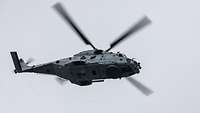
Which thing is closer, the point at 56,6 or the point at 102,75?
the point at 102,75

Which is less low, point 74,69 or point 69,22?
point 69,22

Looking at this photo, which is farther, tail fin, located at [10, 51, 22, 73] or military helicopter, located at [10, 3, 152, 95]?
tail fin, located at [10, 51, 22, 73]

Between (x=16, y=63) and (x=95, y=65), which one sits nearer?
(x=95, y=65)

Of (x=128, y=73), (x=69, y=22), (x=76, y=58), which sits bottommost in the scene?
(x=128, y=73)

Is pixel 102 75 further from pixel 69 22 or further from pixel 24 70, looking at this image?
pixel 24 70

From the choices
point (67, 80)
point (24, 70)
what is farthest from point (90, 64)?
point (24, 70)

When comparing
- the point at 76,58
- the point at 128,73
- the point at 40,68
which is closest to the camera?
the point at 128,73

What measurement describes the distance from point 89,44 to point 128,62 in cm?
767

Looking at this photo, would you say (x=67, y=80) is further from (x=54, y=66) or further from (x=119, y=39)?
(x=119, y=39)

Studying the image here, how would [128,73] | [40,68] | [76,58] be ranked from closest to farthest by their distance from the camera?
[128,73] < [76,58] < [40,68]

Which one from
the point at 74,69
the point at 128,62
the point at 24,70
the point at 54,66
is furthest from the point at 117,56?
the point at 24,70

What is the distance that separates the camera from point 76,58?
6244 centimetres

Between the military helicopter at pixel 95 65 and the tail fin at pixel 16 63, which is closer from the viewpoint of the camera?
the military helicopter at pixel 95 65

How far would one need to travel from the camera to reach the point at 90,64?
59.8 metres
